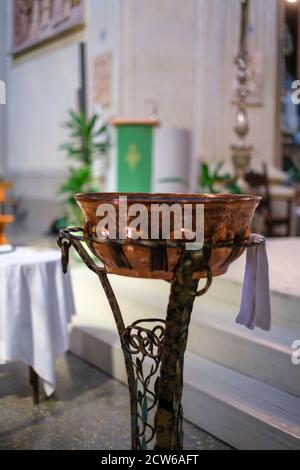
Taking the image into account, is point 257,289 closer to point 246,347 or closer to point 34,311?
point 246,347

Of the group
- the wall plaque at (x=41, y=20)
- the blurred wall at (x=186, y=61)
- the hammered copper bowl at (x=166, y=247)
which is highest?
the wall plaque at (x=41, y=20)

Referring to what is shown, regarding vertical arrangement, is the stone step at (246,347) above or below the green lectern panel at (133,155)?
below

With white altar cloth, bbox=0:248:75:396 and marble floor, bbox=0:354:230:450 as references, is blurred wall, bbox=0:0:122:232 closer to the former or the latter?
white altar cloth, bbox=0:248:75:396

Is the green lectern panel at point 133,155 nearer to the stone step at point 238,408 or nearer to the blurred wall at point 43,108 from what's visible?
the blurred wall at point 43,108

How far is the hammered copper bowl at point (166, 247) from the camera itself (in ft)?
4.71

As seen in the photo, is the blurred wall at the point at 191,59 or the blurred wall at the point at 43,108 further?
the blurred wall at the point at 43,108

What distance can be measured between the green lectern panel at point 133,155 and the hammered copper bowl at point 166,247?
3789 millimetres

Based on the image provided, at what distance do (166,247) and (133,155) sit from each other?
159 inches

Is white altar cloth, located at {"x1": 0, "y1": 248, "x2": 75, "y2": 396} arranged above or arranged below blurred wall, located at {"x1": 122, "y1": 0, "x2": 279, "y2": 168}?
below

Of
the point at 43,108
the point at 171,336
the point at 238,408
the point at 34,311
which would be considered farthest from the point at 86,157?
the point at 171,336

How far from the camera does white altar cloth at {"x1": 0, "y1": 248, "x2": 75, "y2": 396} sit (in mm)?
2492

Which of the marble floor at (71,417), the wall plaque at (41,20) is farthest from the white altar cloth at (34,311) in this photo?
the wall plaque at (41,20)

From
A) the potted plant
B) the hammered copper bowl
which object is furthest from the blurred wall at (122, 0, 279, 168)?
the hammered copper bowl

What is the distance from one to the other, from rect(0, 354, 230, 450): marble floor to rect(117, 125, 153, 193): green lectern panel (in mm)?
2630
